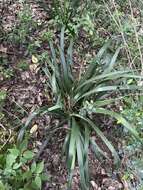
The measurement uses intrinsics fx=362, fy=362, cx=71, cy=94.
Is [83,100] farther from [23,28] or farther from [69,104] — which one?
[23,28]

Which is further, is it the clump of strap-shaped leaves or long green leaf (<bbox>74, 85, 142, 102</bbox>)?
long green leaf (<bbox>74, 85, 142, 102</bbox>)

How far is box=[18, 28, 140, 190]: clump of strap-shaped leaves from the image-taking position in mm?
2945

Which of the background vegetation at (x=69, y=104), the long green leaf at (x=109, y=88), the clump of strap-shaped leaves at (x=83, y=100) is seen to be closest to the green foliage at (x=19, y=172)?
the background vegetation at (x=69, y=104)

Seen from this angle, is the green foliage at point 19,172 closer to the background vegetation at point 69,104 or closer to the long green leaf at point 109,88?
the background vegetation at point 69,104

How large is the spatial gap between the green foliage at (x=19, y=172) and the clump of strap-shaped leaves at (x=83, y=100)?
1.08 ft

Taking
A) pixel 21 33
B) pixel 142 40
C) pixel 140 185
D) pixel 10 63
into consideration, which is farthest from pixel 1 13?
pixel 140 185

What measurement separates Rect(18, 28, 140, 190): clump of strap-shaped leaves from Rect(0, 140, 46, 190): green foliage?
1.08 ft

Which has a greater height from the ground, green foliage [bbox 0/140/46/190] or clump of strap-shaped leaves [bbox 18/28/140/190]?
clump of strap-shaped leaves [bbox 18/28/140/190]

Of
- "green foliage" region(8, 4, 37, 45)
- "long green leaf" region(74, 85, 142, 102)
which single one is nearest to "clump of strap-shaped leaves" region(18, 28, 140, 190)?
"long green leaf" region(74, 85, 142, 102)

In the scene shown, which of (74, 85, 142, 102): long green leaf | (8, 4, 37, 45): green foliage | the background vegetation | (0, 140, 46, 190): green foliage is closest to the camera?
(0, 140, 46, 190): green foliage

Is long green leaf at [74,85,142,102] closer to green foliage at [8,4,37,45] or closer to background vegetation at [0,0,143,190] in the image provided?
background vegetation at [0,0,143,190]

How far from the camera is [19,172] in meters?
2.73

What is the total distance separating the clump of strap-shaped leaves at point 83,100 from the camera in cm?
295

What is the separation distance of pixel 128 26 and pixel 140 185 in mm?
1592
